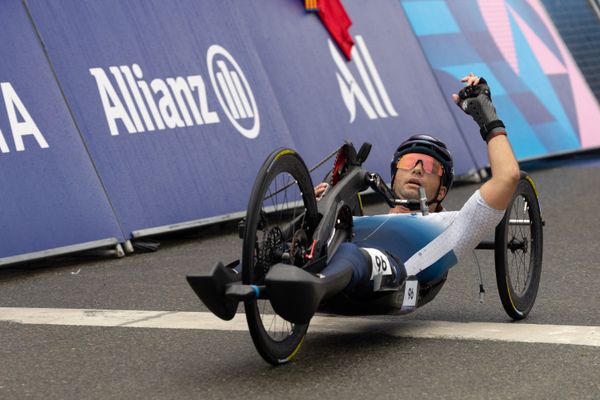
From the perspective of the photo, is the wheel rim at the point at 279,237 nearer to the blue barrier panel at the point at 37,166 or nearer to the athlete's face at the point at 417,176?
the athlete's face at the point at 417,176

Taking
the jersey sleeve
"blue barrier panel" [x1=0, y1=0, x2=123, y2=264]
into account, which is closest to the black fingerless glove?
the jersey sleeve

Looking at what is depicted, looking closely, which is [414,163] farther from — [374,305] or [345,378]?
[345,378]

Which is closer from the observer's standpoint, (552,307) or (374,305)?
(374,305)

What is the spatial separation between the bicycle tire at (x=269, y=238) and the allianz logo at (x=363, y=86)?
6.95 m

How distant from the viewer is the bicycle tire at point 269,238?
4773mm

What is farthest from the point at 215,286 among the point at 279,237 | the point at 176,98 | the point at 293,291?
the point at 176,98

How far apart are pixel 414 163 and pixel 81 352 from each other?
1795 millimetres

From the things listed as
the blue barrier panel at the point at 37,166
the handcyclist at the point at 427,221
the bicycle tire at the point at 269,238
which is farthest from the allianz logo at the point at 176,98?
the bicycle tire at the point at 269,238

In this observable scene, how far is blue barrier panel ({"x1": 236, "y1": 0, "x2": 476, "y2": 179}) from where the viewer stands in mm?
11531

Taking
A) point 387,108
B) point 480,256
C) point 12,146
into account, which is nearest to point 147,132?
point 12,146

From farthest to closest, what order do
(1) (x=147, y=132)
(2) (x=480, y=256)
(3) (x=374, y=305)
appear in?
(1) (x=147, y=132) → (2) (x=480, y=256) → (3) (x=374, y=305)

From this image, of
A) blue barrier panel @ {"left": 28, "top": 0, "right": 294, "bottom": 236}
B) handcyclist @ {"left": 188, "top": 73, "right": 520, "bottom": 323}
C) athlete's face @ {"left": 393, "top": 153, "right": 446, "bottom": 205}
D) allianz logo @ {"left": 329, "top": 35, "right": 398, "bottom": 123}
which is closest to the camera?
handcyclist @ {"left": 188, "top": 73, "right": 520, "bottom": 323}

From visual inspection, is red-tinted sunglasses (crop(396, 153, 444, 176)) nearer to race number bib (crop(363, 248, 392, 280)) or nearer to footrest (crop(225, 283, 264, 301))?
race number bib (crop(363, 248, 392, 280))

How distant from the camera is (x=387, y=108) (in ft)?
42.0
